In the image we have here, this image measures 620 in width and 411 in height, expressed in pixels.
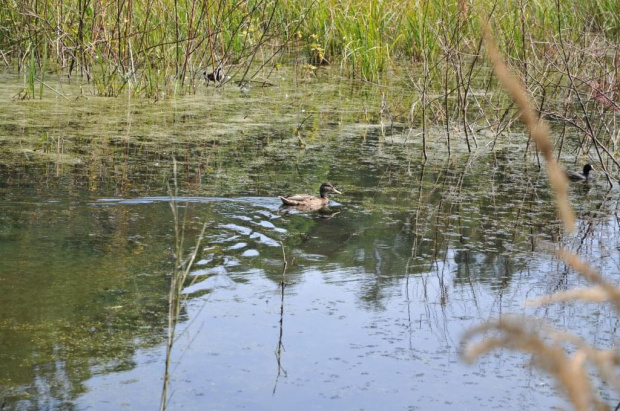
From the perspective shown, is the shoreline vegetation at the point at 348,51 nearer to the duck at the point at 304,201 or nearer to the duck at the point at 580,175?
the duck at the point at 580,175

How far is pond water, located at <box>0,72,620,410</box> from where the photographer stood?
3131 mm

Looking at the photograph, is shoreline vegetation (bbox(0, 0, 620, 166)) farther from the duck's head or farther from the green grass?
the duck's head

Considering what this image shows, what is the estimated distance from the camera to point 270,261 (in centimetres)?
469

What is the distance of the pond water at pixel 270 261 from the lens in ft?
10.3

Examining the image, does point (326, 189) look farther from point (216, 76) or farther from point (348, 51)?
point (348, 51)

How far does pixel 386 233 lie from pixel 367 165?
1872mm

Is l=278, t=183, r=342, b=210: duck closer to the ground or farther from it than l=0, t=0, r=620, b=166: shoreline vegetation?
closer to the ground

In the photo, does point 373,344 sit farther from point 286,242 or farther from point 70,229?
point 70,229

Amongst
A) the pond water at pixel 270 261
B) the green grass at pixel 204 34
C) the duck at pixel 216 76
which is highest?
the green grass at pixel 204 34

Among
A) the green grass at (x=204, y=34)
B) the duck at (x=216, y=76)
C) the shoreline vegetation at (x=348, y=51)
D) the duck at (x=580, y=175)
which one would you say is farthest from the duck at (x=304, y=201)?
the duck at (x=216, y=76)

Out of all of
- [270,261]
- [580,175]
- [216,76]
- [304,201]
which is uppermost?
[216,76]

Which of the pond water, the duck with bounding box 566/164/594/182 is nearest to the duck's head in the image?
the pond water

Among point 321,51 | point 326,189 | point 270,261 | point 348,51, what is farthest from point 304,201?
point 321,51

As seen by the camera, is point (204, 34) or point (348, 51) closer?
point (204, 34)
